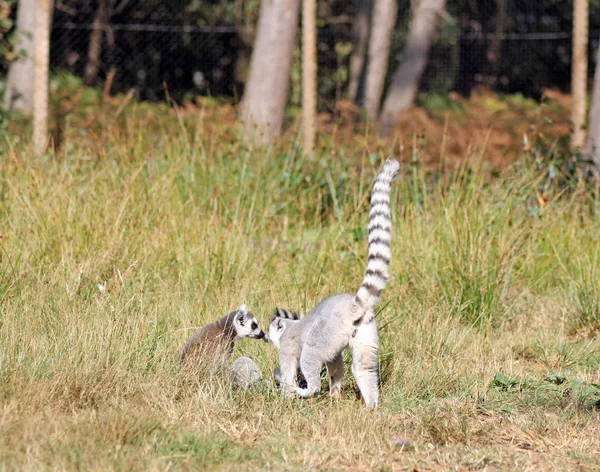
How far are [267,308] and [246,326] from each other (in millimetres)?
892

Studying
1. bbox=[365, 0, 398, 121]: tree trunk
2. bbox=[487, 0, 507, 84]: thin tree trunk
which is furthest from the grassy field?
bbox=[487, 0, 507, 84]: thin tree trunk

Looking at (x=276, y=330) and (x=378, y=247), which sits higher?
(x=378, y=247)

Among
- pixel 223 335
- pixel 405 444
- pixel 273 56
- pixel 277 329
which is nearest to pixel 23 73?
pixel 273 56

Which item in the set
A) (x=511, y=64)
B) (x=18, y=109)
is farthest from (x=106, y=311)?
(x=511, y=64)

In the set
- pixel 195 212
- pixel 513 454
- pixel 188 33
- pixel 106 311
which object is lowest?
pixel 513 454

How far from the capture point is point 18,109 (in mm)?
12133

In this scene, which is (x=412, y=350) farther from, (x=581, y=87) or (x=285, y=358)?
(x=581, y=87)

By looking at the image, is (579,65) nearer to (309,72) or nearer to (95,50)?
(309,72)

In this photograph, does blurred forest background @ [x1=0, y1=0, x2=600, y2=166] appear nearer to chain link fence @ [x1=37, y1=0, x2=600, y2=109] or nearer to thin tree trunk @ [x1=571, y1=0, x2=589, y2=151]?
chain link fence @ [x1=37, y1=0, x2=600, y2=109]

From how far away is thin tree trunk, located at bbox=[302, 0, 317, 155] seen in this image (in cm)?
896

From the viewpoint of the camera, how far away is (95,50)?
56.0ft

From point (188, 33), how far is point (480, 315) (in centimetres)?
1306

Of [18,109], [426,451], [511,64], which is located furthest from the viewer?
[511,64]

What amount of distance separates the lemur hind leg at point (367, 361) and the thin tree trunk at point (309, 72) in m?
4.78
